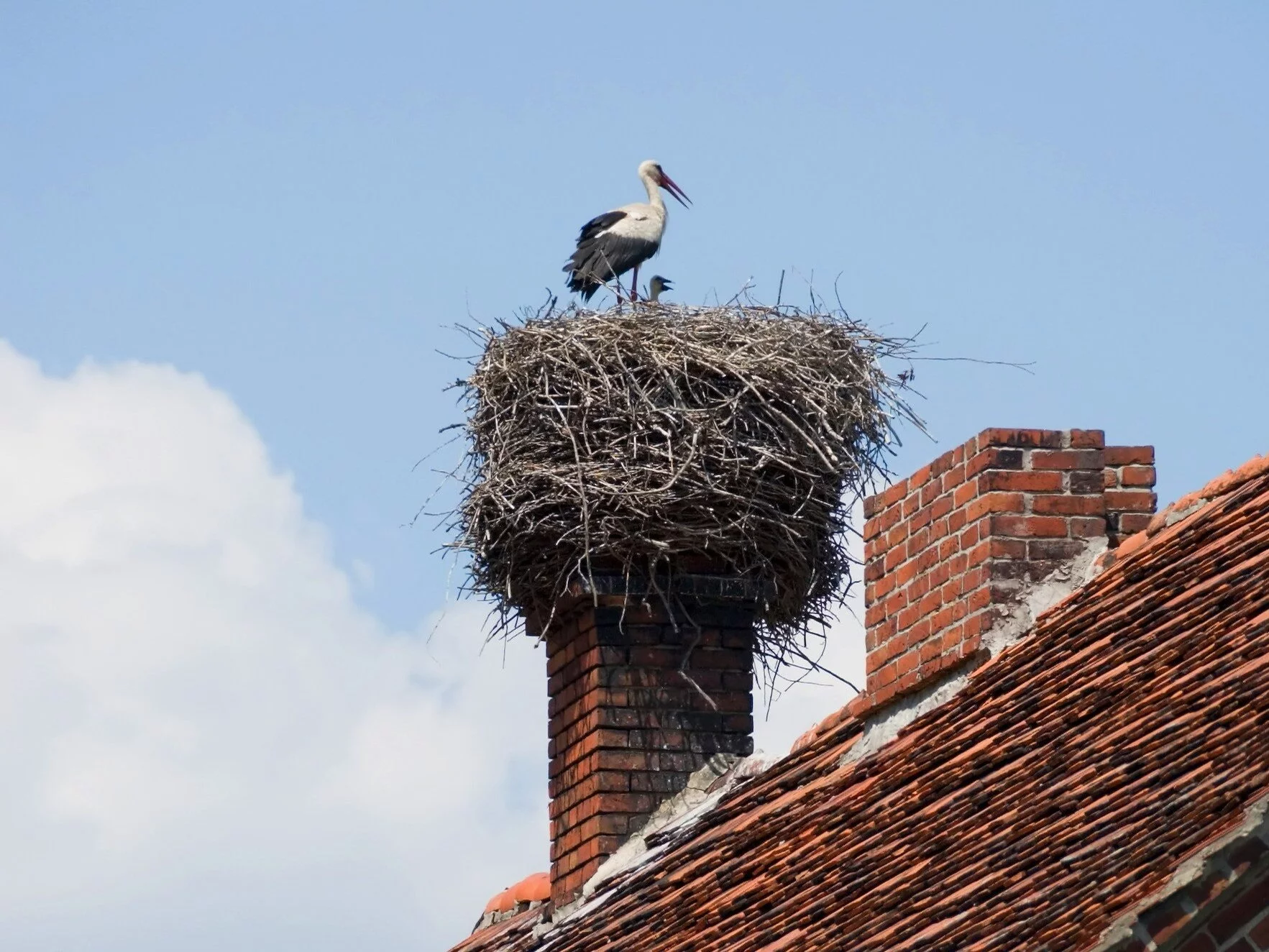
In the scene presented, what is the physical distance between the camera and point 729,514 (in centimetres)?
923

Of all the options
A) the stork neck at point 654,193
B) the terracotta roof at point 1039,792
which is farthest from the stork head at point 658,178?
the terracotta roof at point 1039,792

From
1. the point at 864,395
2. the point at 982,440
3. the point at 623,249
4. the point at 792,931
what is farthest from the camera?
the point at 623,249

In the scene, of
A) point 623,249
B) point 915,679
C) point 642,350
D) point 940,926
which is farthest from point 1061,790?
point 623,249

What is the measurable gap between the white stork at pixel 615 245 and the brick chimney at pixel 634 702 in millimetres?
3840

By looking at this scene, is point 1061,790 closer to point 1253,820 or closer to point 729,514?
point 1253,820

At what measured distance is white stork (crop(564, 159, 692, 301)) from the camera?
13.0 meters

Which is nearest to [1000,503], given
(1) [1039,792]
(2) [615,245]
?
(1) [1039,792]

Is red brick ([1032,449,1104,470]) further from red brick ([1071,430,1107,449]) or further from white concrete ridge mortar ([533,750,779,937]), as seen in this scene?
white concrete ridge mortar ([533,750,779,937])

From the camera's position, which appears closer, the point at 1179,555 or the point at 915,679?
the point at 1179,555

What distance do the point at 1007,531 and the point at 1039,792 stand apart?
1780 millimetres

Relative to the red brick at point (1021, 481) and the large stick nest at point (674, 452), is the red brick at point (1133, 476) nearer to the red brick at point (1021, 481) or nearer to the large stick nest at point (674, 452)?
the red brick at point (1021, 481)

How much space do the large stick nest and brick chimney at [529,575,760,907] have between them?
0.14 meters

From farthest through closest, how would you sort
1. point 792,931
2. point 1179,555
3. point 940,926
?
point 1179,555 → point 792,931 → point 940,926

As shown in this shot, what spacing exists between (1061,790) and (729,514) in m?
4.12
